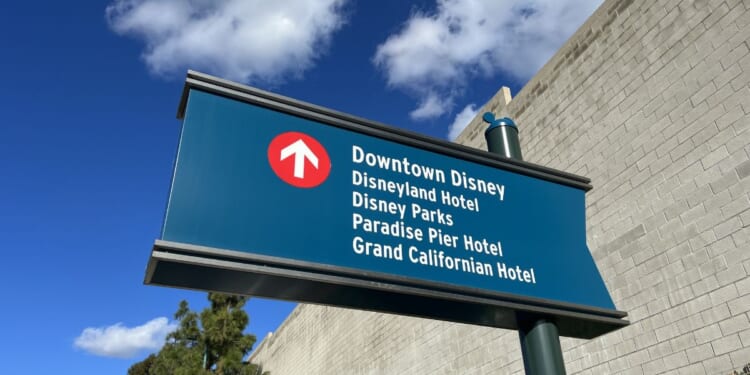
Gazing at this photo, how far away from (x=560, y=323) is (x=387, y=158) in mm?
1046

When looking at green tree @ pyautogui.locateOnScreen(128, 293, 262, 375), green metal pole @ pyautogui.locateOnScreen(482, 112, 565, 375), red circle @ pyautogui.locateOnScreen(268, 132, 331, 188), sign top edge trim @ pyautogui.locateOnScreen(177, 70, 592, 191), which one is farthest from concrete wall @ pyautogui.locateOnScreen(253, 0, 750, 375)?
green tree @ pyautogui.locateOnScreen(128, 293, 262, 375)

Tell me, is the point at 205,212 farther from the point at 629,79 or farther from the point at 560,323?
the point at 629,79

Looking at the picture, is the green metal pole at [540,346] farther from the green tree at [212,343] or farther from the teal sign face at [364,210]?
the green tree at [212,343]

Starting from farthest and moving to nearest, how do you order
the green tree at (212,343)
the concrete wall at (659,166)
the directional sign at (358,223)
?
the green tree at (212,343)
the concrete wall at (659,166)
the directional sign at (358,223)

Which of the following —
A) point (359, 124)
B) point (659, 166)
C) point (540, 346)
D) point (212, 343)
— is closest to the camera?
point (540, 346)

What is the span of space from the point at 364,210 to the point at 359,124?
44 centimetres

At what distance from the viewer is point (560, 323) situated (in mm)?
2229

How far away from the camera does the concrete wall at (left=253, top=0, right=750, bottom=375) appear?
5.94 meters

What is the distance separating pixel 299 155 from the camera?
1.98m

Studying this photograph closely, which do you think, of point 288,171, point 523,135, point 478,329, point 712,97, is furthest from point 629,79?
point 288,171

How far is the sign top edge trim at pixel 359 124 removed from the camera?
6.51 ft

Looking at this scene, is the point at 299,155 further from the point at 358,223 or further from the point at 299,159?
the point at 358,223

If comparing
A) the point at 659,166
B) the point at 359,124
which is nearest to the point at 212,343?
the point at 659,166

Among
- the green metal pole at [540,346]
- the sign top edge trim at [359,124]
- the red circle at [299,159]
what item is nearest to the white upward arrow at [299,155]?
the red circle at [299,159]
